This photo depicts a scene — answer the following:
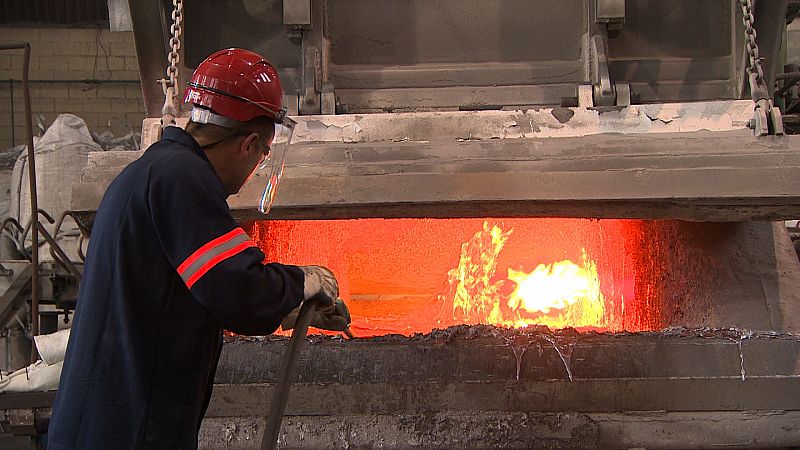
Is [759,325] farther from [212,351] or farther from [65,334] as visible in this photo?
[65,334]

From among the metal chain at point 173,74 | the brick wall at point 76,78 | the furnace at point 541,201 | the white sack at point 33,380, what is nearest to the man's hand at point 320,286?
the furnace at point 541,201

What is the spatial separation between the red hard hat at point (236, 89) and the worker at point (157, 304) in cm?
16

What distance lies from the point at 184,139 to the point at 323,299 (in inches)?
17.2

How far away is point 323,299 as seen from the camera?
5.84 feet

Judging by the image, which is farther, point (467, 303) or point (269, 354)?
point (467, 303)

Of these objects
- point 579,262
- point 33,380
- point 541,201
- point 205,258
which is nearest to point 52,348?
point 33,380

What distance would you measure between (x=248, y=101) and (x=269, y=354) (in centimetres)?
90

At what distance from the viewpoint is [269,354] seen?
237 cm

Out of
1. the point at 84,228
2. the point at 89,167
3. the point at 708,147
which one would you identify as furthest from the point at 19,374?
the point at 708,147

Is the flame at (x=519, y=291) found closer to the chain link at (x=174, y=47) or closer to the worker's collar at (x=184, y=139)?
the chain link at (x=174, y=47)

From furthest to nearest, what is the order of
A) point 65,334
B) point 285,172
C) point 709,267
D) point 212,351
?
point 709,267
point 65,334
point 285,172
point 212,351

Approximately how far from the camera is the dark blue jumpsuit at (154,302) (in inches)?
58.4

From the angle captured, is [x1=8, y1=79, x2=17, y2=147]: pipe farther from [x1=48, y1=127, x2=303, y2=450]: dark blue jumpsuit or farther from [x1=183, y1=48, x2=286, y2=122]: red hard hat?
[x1=48, y1=127, x2=303, y2=450]: dark blue jumpsuit

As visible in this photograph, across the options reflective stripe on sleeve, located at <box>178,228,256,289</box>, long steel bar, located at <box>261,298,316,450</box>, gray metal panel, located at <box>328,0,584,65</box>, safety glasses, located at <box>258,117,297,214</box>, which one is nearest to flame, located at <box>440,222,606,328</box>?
gray metal panel, located at <box>328,0,584,65</box>
